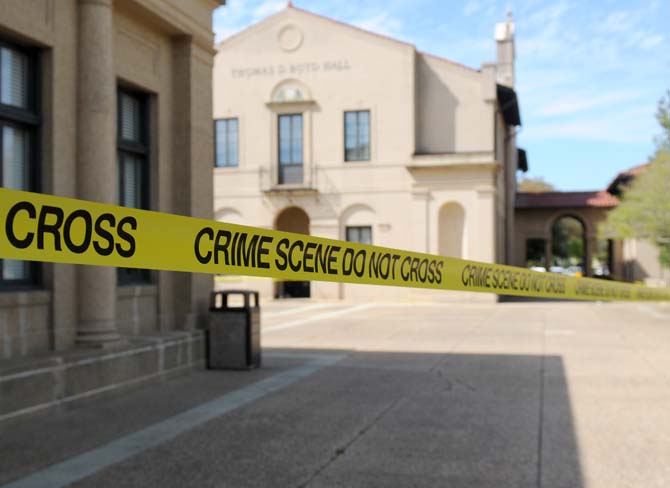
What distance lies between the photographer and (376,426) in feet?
22.5

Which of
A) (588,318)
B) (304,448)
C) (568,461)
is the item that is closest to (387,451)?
(304,448)

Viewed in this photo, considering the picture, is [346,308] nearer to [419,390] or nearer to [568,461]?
[419,390]

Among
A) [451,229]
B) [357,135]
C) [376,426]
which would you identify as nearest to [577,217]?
[451,229]

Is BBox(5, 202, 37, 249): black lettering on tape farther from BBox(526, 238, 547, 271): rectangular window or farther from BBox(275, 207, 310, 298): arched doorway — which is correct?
BBox(526, 238, 547, 271): rectangular window

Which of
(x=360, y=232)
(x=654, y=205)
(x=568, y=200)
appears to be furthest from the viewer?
(x=568, y=200)

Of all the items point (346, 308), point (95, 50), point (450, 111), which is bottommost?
point (346, 308)

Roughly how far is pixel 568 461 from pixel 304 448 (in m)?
2.01

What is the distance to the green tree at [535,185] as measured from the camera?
8253 centimetres

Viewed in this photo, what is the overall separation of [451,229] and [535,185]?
2274 inches

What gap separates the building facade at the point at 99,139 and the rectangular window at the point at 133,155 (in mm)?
16

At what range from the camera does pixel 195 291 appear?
10492 mm

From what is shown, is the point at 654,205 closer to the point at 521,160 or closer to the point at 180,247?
the point at 180,247

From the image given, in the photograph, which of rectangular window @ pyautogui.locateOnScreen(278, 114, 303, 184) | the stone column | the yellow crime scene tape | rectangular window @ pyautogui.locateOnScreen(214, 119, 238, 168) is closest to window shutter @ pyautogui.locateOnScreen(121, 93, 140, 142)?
the stone column

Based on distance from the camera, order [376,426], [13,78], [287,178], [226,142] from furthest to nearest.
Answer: [226,142] → [287,178] → [13,78] → [376,426]
